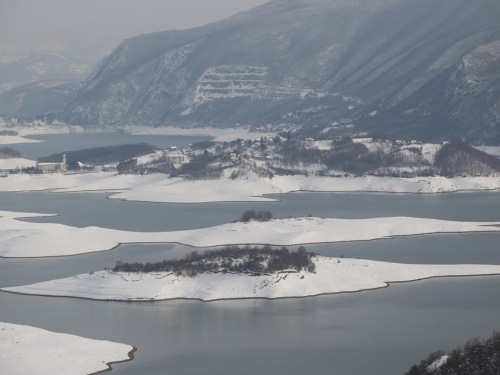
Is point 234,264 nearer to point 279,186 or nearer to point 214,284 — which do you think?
point 214,284

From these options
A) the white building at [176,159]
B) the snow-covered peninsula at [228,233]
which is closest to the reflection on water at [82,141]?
the white building at [176,159]

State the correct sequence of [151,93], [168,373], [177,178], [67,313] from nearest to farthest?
1. [168,373]
2. [67,313]
3. [177,178]
4. [151,93]

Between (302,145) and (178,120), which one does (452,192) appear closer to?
(302,145)

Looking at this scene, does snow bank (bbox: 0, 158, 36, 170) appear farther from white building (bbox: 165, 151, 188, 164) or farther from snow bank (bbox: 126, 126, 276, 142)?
snow bank (bbox: 126, 126, 276, 142)

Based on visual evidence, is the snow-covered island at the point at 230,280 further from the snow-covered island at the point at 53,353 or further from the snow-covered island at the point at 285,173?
the snow-covered island at the point at 285,173

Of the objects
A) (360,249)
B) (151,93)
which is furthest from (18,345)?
(151,93)

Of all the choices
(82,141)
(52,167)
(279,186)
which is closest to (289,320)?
(279,186)
